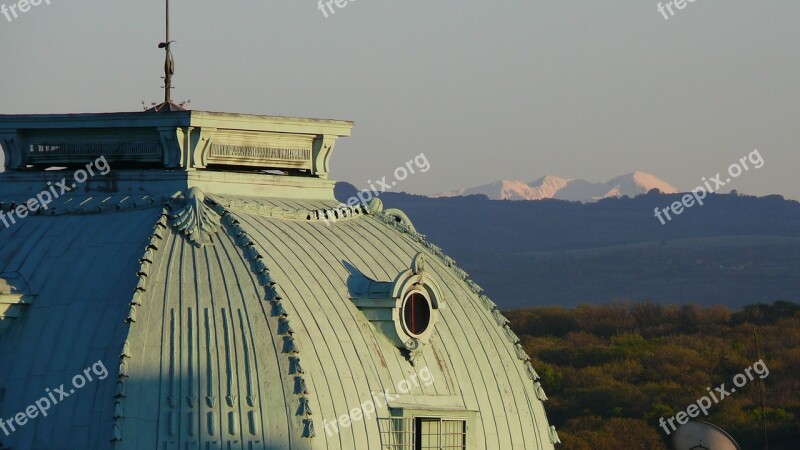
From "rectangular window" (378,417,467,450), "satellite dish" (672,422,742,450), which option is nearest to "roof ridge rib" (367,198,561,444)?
"satellite dish" (672,422,742,450)

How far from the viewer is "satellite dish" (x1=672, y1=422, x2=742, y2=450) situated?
29.8 metres

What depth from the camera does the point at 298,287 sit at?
24.8 meters

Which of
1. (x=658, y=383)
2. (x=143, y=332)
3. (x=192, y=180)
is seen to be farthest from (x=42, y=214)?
(x=658, y=383)

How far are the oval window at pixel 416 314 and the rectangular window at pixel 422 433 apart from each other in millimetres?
1318

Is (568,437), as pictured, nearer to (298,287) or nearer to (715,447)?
(715,447)

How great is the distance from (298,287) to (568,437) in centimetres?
5184

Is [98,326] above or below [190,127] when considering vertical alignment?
below

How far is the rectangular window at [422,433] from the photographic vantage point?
2422 centimetres

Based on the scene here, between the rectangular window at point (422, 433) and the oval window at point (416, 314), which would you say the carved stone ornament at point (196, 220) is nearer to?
the oval window at point (416, 314)

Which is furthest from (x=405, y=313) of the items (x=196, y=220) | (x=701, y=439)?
(x=701, y=439)

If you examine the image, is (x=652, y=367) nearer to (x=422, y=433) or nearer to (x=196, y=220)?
(x=422, y=433)

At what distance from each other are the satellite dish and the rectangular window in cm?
625

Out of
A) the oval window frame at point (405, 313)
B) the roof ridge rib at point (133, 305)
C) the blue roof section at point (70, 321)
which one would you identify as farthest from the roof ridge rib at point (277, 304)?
the oval window frame at point (405, 313)

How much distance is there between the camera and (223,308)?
77.5 ft
